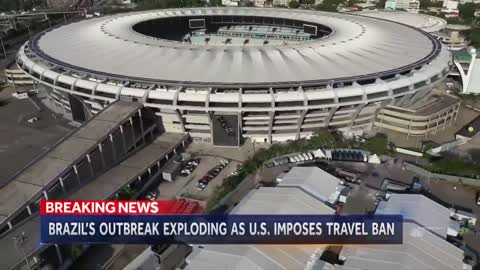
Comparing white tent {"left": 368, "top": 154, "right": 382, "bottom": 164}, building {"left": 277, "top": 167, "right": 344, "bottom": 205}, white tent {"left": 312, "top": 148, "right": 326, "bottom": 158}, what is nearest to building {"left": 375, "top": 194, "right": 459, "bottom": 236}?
building {"left": 277, "top": 167, "right": 344, "bottom": 205}

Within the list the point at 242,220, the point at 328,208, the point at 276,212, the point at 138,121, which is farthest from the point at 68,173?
the point at 328,208

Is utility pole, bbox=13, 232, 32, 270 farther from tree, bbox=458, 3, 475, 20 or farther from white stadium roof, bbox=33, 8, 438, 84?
tree, bbox=458, 3, 475, 20

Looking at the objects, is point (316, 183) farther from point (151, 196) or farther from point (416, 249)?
point (151, 196)

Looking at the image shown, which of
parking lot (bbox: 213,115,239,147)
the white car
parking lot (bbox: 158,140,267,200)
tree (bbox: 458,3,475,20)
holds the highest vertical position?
tree (bbox: 458,3,475,20)

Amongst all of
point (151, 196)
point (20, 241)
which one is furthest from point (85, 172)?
point (20, 241)

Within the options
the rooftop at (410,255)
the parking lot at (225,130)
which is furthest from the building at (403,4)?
the rooftop at (410,255)
